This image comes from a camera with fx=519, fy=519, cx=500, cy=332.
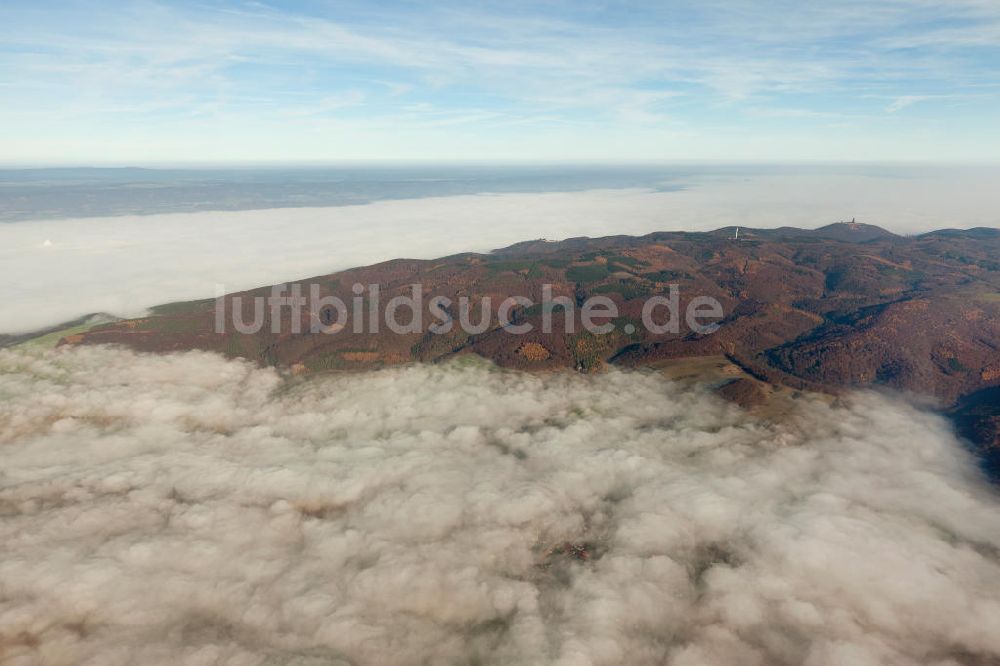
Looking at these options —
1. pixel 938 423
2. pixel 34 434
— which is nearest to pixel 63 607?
pixel 34 434

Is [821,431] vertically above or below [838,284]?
below

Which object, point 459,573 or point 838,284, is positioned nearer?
point 459,573

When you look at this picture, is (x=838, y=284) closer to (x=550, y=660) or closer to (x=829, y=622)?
(x=829, y=622)

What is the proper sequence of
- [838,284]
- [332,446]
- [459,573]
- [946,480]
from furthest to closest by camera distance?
[838,284] < [332,446] < [946,480] < [459,573]

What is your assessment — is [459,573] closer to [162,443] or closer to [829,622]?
[829,622]

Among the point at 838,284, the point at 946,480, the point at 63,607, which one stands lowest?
the point at 63,607

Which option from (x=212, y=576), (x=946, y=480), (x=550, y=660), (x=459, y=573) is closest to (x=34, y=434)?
(x=212, y=576)

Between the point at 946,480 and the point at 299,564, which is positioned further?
the point at 946,480

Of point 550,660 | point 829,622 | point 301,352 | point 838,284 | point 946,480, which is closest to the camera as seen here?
point 550,660

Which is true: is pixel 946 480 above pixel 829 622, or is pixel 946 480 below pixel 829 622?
above
